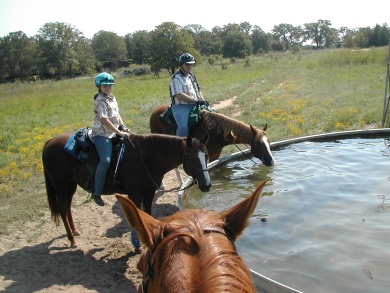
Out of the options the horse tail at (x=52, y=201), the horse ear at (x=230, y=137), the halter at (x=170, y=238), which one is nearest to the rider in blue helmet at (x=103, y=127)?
the horse tail at (x=52, y=201)

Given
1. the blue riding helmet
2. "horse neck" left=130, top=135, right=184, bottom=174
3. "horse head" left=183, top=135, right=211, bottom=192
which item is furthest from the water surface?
the blue riding helmet

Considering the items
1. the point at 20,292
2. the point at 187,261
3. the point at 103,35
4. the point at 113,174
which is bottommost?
the point at 20,292

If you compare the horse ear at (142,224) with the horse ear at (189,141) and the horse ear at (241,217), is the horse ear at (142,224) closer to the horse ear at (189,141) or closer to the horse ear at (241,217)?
the horse ear at (241,217)

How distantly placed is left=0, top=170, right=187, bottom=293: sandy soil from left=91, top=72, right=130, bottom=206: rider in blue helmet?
871 millimetres

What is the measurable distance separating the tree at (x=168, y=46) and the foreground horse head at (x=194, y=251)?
167 ft

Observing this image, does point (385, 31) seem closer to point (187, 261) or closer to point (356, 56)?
point (356, 56)

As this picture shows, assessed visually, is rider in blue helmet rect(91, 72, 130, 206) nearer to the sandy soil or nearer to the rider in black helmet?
the sandy soil

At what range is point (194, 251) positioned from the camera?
1418mm

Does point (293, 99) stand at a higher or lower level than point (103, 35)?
lower

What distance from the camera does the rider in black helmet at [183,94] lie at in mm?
7215

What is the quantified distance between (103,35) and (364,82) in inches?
3264

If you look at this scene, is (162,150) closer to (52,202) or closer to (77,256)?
(77,256)

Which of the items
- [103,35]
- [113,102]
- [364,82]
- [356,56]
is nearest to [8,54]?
[103,35]

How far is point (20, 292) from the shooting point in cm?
455
